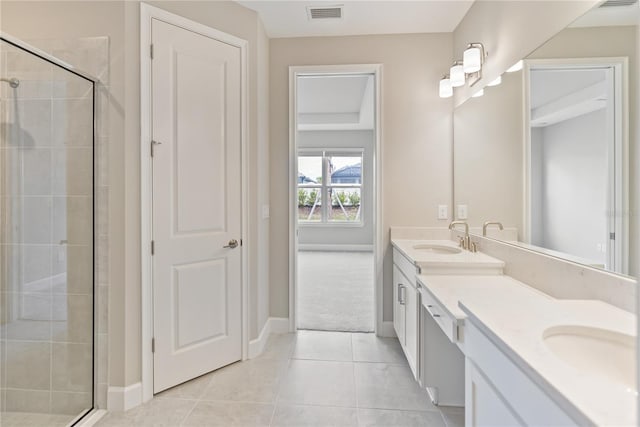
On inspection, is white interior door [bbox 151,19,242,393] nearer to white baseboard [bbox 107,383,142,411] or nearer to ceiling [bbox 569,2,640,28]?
white baseboard [bbox 107,383,142,411]

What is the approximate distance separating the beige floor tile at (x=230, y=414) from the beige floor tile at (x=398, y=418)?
54 cm

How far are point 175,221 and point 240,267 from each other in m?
0.58

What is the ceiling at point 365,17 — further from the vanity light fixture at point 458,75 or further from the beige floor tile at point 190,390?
the beige floor tile at point 190,390

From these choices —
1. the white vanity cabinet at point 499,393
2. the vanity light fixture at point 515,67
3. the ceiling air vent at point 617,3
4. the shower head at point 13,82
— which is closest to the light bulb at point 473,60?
the vanity light fixture at point 515,67

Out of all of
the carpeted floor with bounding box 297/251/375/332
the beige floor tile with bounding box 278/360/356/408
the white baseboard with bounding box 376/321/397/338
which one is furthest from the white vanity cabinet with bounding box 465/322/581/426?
the carpeted floor with bounding box 297/251/375/332

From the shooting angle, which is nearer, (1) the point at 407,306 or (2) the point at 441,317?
(2) the point at 441,317

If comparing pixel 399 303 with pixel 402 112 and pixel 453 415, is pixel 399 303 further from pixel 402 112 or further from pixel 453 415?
pixel 402 112

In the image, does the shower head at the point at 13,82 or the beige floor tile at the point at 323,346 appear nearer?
the shower head at the point at 13,82

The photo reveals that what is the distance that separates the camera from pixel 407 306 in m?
2.07

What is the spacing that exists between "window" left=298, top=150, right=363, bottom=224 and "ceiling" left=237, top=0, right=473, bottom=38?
14.4 ft

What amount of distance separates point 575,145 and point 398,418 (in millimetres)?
1616

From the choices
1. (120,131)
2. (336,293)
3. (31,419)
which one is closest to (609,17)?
(120,131)

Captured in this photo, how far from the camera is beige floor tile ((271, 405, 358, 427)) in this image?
164cm

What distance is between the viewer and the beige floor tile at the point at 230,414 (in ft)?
5.41
